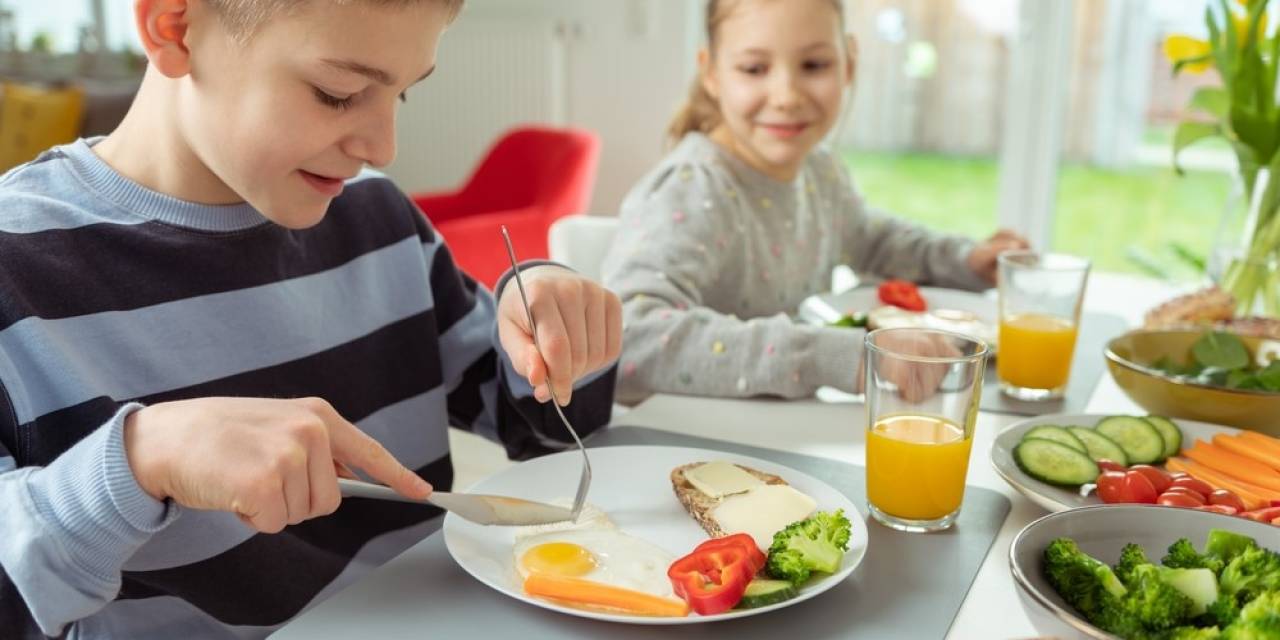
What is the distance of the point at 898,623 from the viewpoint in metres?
0.74

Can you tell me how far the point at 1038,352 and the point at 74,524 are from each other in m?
0.98

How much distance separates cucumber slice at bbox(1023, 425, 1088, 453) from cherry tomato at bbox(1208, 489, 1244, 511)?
11 cm

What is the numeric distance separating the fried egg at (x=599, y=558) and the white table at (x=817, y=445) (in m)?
0.10

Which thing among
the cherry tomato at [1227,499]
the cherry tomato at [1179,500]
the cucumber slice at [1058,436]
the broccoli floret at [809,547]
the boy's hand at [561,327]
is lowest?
the cherry tomato at [1227,499]

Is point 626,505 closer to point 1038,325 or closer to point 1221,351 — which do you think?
point 1038,325

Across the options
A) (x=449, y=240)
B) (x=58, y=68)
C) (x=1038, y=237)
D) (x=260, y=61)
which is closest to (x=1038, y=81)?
(x=1038, y=237)

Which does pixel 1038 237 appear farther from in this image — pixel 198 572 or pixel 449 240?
pixel 198 572

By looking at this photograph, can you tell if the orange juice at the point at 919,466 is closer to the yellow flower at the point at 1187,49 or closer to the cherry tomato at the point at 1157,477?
the cherry tomato at the point at 1157,477

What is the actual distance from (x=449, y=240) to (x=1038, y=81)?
2167mm

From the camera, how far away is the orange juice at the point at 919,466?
0.88 metres

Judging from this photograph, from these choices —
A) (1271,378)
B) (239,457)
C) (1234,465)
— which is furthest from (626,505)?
(1271,378)

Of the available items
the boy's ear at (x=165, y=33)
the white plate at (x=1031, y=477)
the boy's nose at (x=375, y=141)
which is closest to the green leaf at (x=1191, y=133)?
the white plate at (x=1031, y=477)

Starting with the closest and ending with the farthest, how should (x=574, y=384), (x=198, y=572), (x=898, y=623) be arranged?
(x=898, y=623), (x=198, y=572), (x=574, y=384)

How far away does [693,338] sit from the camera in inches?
50.6
